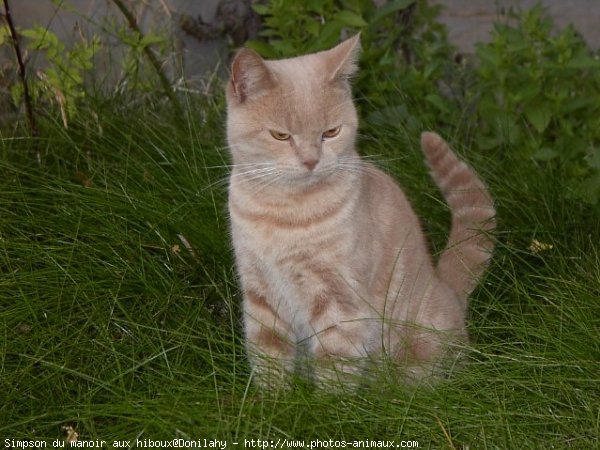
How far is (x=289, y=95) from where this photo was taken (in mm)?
2611

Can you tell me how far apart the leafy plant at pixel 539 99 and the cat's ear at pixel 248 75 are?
4.10 feet

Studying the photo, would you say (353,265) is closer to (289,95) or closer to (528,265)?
(289,95)

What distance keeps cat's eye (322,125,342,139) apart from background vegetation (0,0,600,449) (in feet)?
1.01

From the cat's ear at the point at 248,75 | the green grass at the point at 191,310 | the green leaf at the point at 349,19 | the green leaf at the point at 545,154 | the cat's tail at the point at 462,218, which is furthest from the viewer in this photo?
the green leaf at the point at 349,19

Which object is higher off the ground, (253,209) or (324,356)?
(253,209)

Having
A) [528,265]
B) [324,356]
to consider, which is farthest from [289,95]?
[528,265]

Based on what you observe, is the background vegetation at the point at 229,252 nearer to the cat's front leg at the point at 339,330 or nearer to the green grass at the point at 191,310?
the green grass at the point at 191,310

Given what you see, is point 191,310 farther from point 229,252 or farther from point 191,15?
point 191,15

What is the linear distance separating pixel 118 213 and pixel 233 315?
56cm

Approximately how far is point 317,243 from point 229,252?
22.7 inches

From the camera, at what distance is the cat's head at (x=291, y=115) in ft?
8.50

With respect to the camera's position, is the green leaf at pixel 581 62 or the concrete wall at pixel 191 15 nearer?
the green leaf at pixel 581 62

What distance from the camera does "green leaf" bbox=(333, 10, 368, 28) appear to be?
368 cm

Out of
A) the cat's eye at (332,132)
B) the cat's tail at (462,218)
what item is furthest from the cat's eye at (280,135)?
the cat's tail at (462,218)
